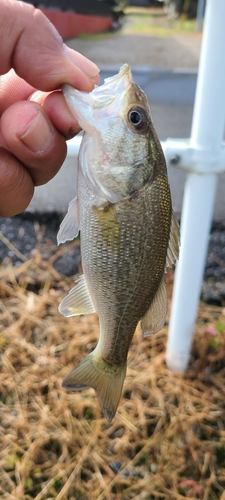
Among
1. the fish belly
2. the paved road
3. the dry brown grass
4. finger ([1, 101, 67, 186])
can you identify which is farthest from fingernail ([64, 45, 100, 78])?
the paved road

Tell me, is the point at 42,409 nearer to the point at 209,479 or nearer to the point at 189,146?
the point at 209,479

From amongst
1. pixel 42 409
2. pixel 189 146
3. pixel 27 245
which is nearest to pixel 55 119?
pixel 189 146

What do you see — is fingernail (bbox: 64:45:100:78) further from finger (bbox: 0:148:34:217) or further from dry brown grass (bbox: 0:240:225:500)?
dry brown grass (bbox: 0:240:225:500)

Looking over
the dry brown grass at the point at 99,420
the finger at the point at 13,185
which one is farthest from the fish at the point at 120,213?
the dry brown grass at the point at 99,420

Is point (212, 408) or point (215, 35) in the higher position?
point (215, 35)

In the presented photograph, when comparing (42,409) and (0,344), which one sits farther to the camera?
(0,344)

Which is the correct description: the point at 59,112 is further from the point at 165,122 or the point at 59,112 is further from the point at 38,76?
the point at 165,122

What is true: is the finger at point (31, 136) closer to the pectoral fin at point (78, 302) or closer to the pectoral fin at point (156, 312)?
the pectoral fin at point (78, 302)
